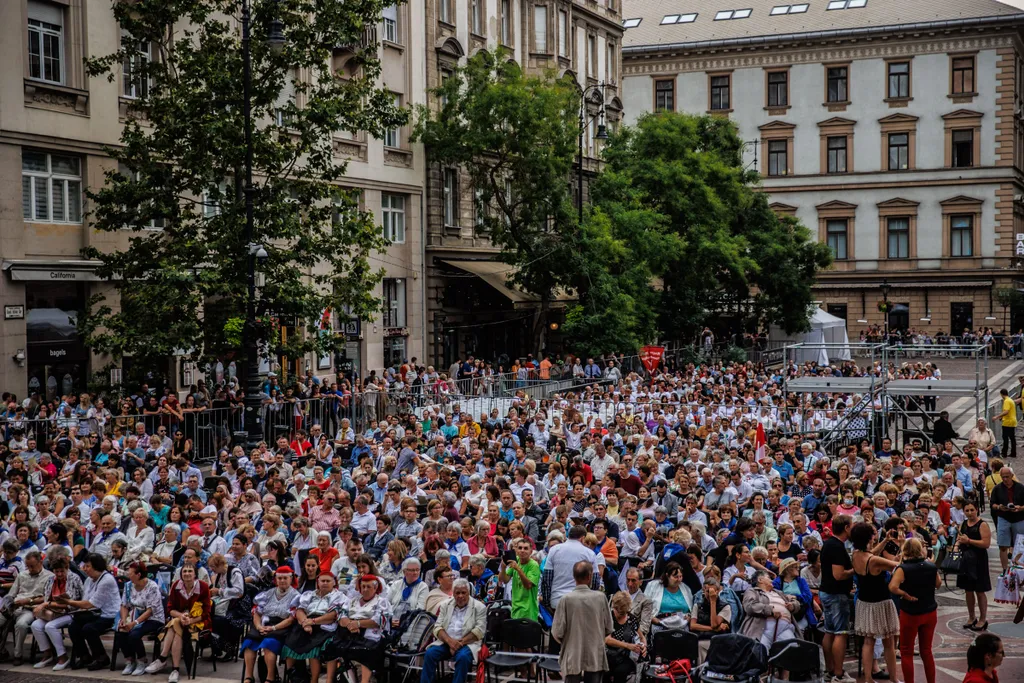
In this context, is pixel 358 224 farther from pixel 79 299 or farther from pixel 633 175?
pixel 633 175

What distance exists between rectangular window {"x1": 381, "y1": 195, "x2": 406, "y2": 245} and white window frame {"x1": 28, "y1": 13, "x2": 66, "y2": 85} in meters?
13.0

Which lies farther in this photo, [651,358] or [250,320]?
[651,358]

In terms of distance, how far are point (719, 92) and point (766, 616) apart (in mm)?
63058

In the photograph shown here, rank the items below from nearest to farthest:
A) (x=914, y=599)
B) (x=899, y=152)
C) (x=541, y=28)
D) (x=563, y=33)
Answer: (x=914, y=599) → (x=541, y=28) → (x=563, y=33) → (x=899, y=152)

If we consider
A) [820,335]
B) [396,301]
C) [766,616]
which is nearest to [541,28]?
[396,301]

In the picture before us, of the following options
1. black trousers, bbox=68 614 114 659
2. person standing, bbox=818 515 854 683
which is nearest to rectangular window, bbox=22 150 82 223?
black trousers, bbox=68 614 114 659

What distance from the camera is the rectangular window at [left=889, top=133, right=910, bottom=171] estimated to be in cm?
6806

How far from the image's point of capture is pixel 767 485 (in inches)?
715

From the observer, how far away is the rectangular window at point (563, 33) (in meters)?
49.8

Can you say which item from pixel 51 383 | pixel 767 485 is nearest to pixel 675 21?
pixel 51 383

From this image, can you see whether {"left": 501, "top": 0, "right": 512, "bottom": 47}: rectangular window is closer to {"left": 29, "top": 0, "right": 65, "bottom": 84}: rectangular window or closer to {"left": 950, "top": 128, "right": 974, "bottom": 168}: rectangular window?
{"left": 29, "top": 0, "right": 65, "bottom": 84}: rectangular window

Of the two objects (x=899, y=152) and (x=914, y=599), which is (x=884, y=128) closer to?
(x=899, y=152)

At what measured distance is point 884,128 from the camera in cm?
6819

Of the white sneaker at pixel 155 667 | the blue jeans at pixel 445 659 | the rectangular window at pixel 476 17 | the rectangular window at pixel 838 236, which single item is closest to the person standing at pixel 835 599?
the blue jeans at pixel 445 659
